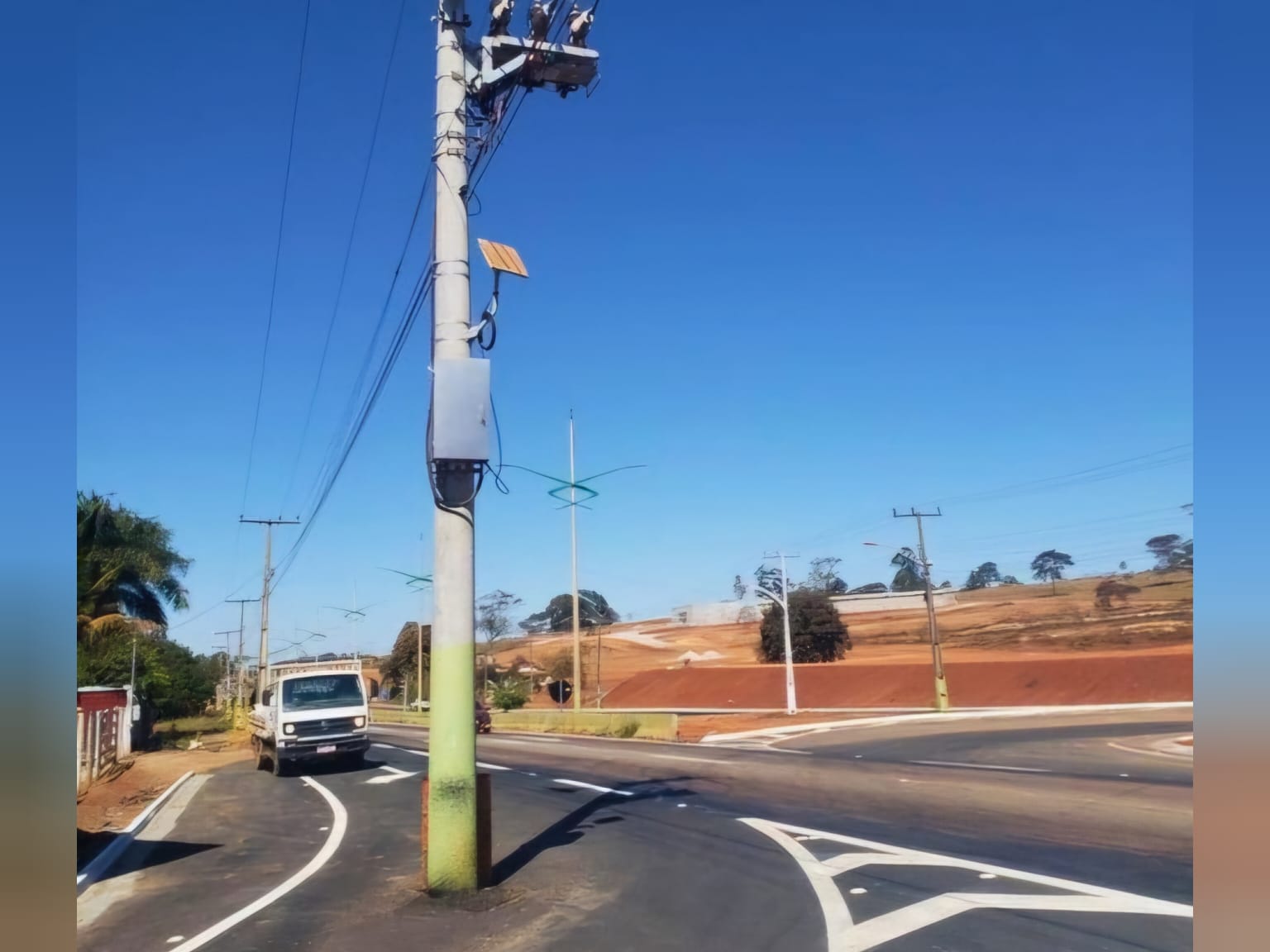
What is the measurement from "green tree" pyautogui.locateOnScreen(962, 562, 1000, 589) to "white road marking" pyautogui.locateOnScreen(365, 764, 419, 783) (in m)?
123

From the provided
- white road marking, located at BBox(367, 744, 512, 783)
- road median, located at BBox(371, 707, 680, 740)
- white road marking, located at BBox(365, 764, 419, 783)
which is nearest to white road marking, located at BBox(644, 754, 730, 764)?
white road marking, located at BBox(367, 744, 512, 783)

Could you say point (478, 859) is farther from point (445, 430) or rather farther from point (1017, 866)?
point (1017, 866)

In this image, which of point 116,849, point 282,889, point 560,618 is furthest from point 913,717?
point 560,618

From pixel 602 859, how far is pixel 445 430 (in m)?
4.72

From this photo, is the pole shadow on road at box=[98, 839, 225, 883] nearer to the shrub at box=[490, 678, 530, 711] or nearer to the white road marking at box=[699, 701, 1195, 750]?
the white road marking at box=[699, 701, 1195, 750]

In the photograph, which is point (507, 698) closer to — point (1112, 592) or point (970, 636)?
point (970, 636)

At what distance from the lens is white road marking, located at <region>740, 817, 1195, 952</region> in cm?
746

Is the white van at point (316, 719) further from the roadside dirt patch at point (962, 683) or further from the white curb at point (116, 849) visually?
the roadside dirt patch at point (962, 683)

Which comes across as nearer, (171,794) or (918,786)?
(918,786)

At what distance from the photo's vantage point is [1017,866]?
32.2ft

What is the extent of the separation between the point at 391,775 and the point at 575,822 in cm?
965
